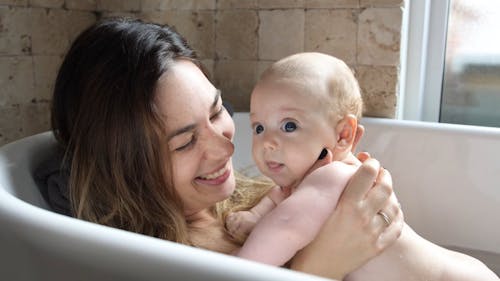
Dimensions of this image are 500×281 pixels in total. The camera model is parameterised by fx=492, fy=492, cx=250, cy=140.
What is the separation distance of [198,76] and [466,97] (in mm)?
1153

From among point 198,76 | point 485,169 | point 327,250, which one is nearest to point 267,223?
point 327,250

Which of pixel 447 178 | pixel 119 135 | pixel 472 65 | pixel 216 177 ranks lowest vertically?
pixel 447 178

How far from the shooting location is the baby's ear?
3.13ft

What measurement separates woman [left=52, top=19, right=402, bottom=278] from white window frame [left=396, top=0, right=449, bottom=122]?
0.86 m

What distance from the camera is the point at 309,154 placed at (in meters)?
0.94

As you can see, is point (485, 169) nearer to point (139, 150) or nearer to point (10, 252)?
point (139, 150)

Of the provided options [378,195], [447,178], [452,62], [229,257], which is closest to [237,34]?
[452,62]

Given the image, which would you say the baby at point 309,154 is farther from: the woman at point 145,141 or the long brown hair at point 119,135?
the long brown hair at point 119,135

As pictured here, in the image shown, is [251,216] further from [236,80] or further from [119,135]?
[236,80]

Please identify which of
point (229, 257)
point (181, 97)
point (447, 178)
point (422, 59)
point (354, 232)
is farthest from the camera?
point (422, 59)

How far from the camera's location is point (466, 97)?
179 centimetres

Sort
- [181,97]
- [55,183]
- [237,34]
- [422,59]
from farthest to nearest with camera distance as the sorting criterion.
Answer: [237,34] → [422,59] → [55,183] → [181,97]

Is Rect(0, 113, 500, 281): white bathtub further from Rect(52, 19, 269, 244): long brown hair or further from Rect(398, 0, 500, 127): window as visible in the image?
Rect(398, 0, 500, 127): window

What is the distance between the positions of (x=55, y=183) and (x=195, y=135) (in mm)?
374
